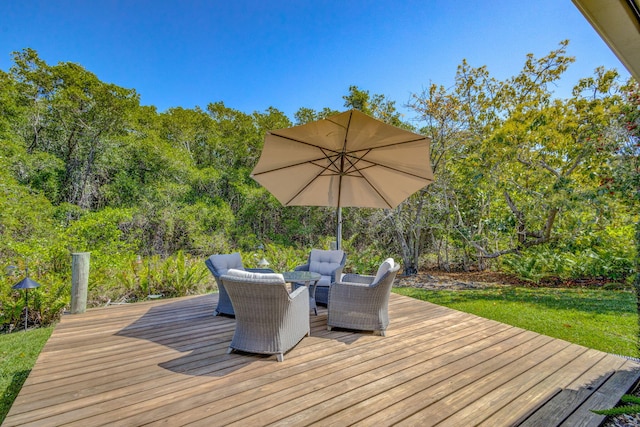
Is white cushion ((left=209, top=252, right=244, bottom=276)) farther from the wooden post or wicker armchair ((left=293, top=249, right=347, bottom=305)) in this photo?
the wooden post

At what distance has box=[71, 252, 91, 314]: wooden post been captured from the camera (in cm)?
402

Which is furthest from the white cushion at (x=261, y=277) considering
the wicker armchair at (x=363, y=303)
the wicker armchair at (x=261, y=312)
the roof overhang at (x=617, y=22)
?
the roof overhang at (x=617, y=22)

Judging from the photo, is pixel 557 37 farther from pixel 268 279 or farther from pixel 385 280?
pixel 268 279

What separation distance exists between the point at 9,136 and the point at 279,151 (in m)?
11.9

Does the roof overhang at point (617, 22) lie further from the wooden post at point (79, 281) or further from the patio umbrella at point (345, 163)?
the wooden post at point (79, 281)

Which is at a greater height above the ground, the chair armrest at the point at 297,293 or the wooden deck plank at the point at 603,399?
the chair armrest at the point at 297,293

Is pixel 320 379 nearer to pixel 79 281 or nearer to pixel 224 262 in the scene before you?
pixel 224 262

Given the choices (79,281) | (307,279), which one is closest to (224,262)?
(307,279)

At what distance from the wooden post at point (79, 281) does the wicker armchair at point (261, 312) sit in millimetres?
2677

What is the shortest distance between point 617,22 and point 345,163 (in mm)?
3639

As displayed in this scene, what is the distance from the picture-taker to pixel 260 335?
9.37 ft

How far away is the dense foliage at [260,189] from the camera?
19.7 feet

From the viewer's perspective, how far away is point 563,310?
481cm

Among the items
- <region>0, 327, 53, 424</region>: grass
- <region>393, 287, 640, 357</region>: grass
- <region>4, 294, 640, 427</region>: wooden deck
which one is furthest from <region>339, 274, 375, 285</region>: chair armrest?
<region>0, 327, 53, 424</region>: grass
